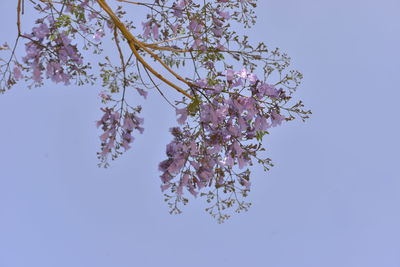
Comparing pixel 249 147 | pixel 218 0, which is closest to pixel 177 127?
pixel 249 147

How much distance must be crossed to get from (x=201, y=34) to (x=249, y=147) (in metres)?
1.17

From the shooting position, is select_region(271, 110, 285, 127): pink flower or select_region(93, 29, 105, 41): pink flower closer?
select_region(271, 110, 285, 127): pink flower

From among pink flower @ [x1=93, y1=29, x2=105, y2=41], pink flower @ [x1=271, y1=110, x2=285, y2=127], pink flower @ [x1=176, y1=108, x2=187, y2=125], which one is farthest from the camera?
pink flower @ [x1=93, y1=29, x2=105, y2=41]

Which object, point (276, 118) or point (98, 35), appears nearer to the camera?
point (276, 118)

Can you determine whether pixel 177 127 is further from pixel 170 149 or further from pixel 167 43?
pixel 167 43

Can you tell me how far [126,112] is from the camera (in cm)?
409

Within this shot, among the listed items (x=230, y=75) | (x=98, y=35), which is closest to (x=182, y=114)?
(x=230, y=75)

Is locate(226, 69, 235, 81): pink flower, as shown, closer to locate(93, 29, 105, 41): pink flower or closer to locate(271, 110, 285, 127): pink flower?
locate(271, 110, 285, 127): pink flower

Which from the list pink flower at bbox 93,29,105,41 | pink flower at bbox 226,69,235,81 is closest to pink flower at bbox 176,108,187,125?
pink flower at bbox 226,69,235,81

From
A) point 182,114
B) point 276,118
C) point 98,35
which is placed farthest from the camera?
point 98,35

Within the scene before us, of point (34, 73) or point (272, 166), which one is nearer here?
point (272, 166)

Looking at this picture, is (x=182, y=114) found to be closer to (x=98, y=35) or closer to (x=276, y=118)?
(x=276, y=118)

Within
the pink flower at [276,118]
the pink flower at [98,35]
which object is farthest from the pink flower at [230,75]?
the pink flower at [98,35]

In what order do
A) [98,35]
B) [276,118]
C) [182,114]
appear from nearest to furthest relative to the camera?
[276,118] → [182,114] → [98,35]
